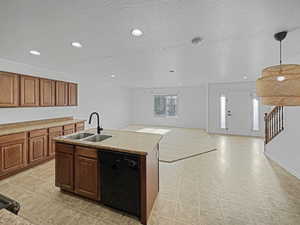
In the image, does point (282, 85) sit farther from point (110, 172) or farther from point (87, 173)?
point (87, 173)

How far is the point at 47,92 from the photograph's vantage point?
3836mm

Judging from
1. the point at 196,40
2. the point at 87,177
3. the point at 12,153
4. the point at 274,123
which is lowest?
the point at 87,177

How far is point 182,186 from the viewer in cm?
258

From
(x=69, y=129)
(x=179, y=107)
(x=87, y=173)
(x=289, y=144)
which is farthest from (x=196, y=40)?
(x=179, y=107)

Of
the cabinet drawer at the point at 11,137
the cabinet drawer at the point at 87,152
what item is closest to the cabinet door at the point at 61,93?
the cabinet drawer at the point at 11,137

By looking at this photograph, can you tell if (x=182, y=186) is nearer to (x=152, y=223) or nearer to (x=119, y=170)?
(x=152, y=223)

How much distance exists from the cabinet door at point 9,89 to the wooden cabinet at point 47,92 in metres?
0.53

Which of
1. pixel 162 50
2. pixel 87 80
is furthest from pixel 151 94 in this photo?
pixel 162 50

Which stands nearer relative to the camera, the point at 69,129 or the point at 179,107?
the point at 69,129

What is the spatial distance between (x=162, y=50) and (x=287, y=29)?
1.80 meters

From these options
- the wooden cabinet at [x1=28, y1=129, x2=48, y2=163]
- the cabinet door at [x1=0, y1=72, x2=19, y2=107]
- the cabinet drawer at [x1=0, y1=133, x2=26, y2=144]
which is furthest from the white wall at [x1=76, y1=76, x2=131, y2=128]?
the cabinet drawer at [x1=0, y1=133, x2=26, y2=144]

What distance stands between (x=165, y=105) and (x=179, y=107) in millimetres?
924

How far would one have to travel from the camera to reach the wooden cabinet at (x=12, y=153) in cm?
269

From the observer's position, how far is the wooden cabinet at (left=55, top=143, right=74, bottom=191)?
7.14 ft
